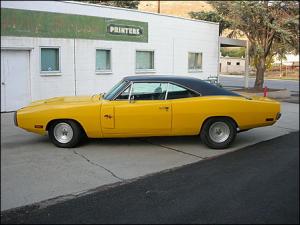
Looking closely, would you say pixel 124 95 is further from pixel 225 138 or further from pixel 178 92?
pixel 225 138

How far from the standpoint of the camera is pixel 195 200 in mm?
4121

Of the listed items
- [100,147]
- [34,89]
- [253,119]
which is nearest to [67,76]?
[34,89]

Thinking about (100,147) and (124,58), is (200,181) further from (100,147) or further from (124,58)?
(124,58)

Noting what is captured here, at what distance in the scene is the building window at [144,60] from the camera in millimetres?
15305

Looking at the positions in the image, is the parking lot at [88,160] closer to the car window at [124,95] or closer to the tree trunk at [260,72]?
the car window at [124,95]

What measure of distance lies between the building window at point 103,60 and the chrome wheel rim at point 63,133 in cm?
717

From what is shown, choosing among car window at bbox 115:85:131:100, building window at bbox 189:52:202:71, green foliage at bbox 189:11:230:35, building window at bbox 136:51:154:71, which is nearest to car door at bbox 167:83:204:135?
car window at bbox 115:85:131:100

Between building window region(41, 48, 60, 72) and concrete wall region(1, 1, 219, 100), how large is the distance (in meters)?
0.17

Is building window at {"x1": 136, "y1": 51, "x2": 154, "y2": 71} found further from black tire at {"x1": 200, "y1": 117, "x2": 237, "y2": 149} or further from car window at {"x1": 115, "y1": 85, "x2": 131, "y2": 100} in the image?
black tire at {"x1": 200, "y1": 117, "x2": 237, "y2": 149}

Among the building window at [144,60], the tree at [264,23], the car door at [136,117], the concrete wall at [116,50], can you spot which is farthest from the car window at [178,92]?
the tree at [264,23]

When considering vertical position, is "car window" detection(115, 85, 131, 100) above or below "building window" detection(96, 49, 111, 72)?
below

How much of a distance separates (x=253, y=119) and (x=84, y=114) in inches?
104

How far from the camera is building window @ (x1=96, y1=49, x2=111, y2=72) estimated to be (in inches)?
545

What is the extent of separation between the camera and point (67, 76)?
12.7m
